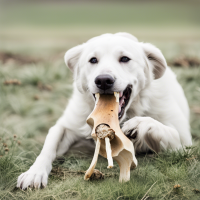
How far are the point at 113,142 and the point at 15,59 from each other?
5.56 m

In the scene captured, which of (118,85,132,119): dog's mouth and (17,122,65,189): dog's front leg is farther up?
(118,85,132,119): dog's mouth

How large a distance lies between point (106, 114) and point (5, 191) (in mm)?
1077

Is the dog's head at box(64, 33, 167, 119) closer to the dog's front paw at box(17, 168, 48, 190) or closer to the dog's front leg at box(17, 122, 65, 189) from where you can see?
the dog's front leg at box(17, 122, 65, 189)

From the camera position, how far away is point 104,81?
2.75 m

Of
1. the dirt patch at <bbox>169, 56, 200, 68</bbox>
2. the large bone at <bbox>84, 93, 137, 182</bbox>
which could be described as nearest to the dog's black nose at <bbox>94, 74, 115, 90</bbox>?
the large bone at <bbox>84, 93, 137, 182</bbox>

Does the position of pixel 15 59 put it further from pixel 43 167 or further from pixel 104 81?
pixel 104 81

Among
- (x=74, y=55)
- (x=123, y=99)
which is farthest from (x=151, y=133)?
(x=74, y=55)

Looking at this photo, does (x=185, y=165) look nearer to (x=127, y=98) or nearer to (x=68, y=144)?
(x=127, y=98)

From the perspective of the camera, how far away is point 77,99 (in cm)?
368

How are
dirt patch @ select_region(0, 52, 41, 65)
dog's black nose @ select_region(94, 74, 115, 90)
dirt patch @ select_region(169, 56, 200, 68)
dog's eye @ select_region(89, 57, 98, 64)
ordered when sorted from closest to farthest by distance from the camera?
dog's black nose @ select_region(94, 74, 115, 90)
dog's eye @ select_region(89, 57, 98, 64)
dirt patch @ select_region(169, 56, 200, 68)
dirt patch @ select_region(0, 52, 41, 65)

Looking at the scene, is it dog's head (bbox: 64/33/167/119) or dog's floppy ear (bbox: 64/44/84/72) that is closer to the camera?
dog's head (bbox: 64/33/167/119)

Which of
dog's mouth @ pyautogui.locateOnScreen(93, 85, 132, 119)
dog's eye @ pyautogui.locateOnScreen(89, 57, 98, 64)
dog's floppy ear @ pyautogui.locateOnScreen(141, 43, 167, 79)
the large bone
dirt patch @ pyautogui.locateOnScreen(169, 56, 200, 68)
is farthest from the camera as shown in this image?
dirt patch @ pyautogui.locateOnScreen(169, 56, 200, 68)

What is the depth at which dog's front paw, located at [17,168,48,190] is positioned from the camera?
2643mm

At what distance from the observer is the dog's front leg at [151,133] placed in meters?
2.80
